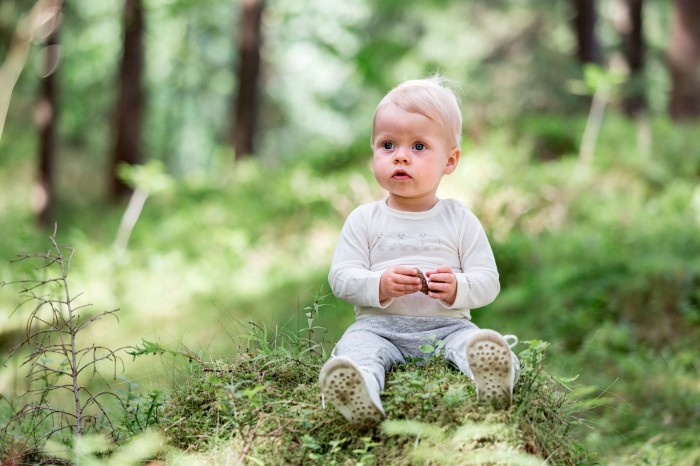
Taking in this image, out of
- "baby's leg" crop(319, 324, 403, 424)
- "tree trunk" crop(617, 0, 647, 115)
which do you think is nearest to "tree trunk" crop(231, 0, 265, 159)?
"tree trunk" crop(617, 0, 647, 115)

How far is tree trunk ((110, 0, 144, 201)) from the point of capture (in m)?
15.9

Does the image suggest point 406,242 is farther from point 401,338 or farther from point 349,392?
point 349,392

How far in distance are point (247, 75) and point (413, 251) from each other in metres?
13.4

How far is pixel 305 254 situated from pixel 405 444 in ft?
25.1

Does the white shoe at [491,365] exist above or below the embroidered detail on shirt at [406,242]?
below

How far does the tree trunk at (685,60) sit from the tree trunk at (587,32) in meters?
4.25

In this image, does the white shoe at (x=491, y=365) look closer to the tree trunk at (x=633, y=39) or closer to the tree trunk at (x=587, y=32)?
the tree trunk at (x=587, y=32)

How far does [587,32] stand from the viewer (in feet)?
52.3

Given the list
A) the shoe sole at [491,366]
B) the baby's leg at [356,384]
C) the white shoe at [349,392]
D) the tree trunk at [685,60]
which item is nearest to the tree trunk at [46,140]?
the tree trunk at [685,60]

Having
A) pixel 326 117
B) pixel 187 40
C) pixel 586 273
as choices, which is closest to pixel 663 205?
pixel 586 273

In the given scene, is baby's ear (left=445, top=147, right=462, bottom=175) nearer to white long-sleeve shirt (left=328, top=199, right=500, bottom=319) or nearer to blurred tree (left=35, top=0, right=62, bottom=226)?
white long-sleeve shirt (left=328, top=199, right=500, bottom=319)

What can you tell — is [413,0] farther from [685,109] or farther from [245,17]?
[685,109]

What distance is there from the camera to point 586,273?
7246 mm

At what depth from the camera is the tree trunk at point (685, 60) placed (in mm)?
11227
